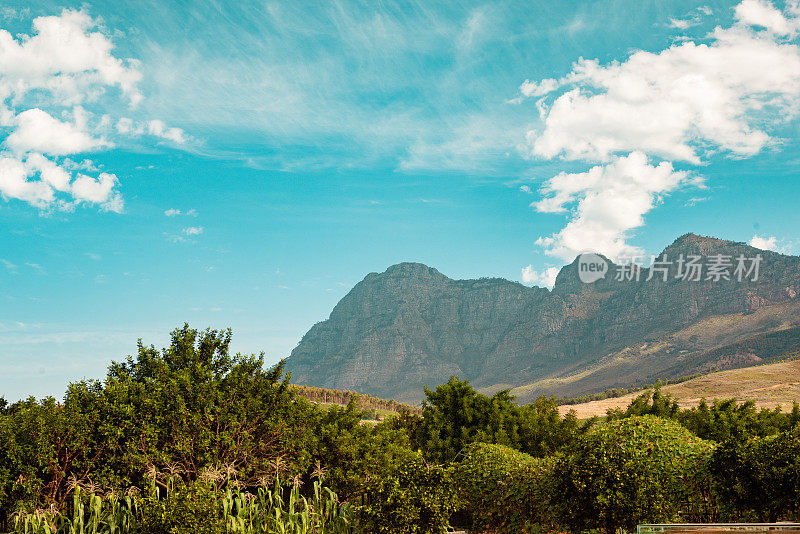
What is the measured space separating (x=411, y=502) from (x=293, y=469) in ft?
18.4

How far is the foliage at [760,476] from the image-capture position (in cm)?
1188

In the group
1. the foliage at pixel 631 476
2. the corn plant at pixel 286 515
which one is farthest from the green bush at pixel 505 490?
the corn plant at pixel 286 515

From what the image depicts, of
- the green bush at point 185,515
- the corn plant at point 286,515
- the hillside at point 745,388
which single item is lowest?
the hillside at point 745,388

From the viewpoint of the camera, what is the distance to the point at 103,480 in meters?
14.8

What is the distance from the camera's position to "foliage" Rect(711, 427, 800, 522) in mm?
11883

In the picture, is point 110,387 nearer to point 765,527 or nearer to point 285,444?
point 285,444

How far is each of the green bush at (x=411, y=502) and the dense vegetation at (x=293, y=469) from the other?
0.03 m

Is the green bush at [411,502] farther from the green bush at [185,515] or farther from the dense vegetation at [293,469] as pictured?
the green bush at [185,515]

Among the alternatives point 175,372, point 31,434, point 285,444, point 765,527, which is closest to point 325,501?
point 285,444

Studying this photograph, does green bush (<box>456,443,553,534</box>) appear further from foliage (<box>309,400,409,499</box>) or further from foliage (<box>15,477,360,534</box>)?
foliage (<box>15,477,360,534</box>)

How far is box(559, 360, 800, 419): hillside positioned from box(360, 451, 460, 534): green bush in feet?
354

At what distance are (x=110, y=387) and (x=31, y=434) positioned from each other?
2079mm

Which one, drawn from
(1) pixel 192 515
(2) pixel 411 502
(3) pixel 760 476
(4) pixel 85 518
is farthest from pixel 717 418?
(4) pixel 85 518

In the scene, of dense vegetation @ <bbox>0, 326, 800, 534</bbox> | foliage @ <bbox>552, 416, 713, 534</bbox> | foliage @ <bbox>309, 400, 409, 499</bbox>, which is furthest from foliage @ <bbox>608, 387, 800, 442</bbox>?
foliage @ <bbox>309, 400, 409, 499</bbox>
